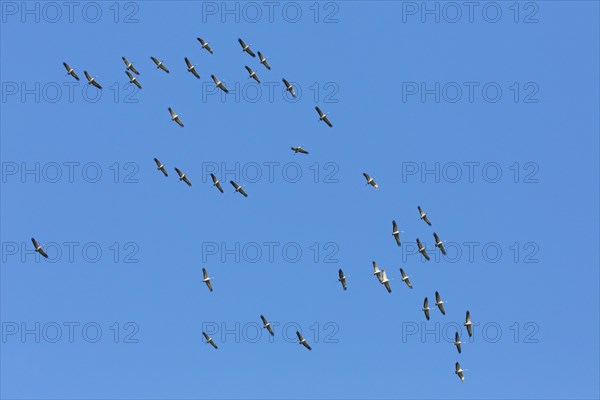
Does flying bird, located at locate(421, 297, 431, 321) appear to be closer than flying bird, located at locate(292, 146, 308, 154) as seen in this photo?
Yes

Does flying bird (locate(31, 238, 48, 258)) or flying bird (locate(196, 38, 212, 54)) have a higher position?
flying bird (locate(196, 38, 212, 54))

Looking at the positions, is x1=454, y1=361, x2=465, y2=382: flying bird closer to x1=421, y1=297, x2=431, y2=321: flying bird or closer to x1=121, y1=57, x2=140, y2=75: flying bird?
x1=421, y1=297, x2=431, y2=321: flying bird

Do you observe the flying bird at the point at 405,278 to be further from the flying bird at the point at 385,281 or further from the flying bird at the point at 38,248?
the flying bird at the point at 38,248

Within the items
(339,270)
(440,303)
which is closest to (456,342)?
(440,303)

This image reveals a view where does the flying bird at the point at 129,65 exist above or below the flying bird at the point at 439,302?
above

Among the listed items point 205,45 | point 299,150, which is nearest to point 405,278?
point 299,150

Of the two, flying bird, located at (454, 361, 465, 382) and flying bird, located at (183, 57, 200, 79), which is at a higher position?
flying bird, located at (183, 57, 200, 79)

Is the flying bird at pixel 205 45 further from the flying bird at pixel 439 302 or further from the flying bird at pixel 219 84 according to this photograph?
the flying bird at pixel 439 302

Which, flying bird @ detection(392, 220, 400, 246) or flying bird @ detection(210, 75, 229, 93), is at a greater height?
flying bird @ detection(210, 75, 229, 93)

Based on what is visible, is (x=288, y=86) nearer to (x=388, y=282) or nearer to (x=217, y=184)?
(x=217, y=184)

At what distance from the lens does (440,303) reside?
13912 centimetres

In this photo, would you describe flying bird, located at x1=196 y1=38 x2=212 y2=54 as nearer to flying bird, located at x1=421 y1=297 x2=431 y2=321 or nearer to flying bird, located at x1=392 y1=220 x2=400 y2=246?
flying bird, located at x1=392 y1=220 x2=400 y2=246

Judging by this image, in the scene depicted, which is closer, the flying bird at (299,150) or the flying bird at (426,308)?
the flying bird at (426,308)

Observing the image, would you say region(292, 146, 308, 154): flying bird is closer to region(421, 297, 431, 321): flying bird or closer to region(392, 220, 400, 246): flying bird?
region(392, 220, 400, 246): flying bird
